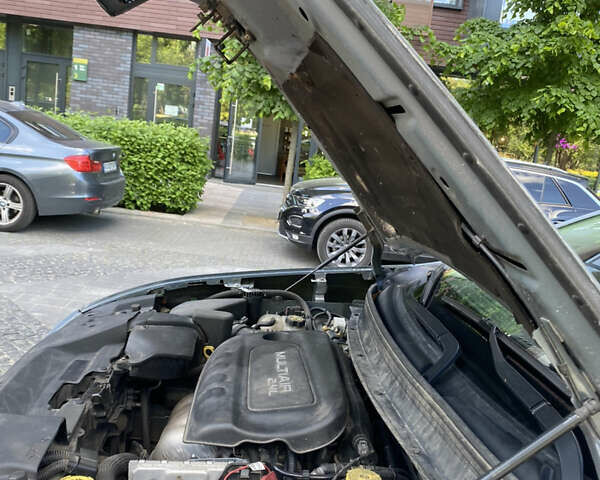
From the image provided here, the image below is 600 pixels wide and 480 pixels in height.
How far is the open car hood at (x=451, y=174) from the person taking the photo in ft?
4.05

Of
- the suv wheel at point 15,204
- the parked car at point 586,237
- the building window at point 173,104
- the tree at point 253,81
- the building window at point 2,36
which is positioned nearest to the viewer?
the parked car at point 586,237

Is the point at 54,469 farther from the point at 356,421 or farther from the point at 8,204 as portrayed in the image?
the point at 8,204

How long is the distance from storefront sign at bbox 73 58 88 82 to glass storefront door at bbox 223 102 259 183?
13.0 feet

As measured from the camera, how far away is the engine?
1833 mm

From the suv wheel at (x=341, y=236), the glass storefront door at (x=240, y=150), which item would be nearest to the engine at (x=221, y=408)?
the suv wheel at (x=341, y=236)

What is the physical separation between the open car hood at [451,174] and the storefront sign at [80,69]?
1506 cm

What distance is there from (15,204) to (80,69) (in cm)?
832

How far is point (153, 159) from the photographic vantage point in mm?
10344

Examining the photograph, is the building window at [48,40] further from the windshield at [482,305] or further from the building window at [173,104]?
the windshield at [482,305]

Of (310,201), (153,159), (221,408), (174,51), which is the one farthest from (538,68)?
(174,51)

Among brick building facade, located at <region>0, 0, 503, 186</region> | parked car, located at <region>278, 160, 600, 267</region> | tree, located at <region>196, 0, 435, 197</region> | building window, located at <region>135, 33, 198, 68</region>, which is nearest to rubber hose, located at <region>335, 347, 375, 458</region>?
parked car, located at <region>278, 160, 600, 267</region>

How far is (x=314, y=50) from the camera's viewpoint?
1688 millimetres

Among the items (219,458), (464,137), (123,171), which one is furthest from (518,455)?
(123,171)

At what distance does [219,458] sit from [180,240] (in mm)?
7392
